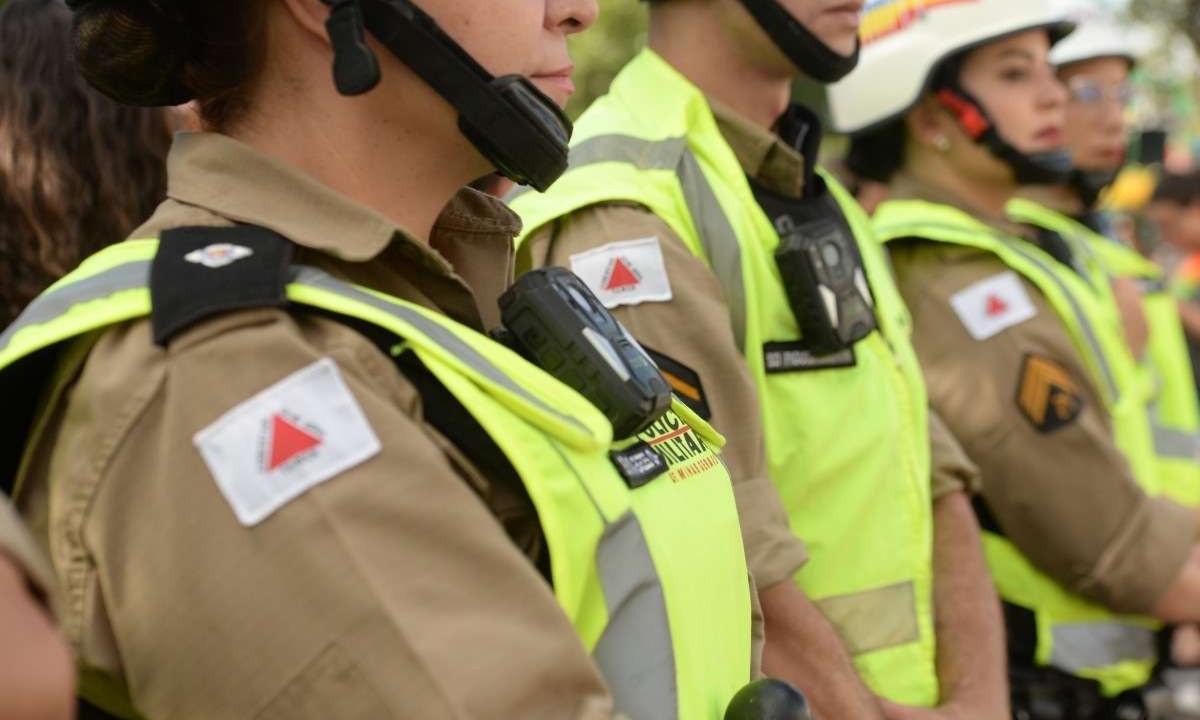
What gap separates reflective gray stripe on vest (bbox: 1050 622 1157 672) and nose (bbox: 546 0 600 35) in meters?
2.45

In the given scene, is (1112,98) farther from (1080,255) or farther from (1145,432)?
(1145,432)

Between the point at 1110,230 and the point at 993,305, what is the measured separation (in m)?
2.76

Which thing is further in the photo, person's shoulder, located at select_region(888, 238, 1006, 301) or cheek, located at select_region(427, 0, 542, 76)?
person's shoulder, located at select_region(888, 238, 1006, 301)

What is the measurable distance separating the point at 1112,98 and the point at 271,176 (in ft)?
17.0

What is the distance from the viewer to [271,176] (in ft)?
6.00

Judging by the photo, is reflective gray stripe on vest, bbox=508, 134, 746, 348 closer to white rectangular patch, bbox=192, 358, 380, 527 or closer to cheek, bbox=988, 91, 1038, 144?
white rectangular patch, bbox=192, 358, 380, 527

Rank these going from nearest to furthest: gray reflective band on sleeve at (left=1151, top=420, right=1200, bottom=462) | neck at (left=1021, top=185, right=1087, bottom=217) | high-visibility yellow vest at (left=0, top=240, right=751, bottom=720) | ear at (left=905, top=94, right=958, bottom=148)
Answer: high-visibility yellow vest at (left=0, top=240, right=751, bottom=720)
ear at (left=905, top=94, right=958, bottom=148)
gray reflective band on sleeve at (left=1151, top=420, right=1200, bottom=462)
neck at (left=1021, top=185, right=1087, bottom=217)

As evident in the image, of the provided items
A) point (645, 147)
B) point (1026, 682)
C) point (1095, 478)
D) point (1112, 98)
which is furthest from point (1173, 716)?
point (1112, 98)

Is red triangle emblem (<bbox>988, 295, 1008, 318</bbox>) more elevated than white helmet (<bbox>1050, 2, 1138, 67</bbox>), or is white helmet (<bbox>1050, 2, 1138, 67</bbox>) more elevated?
red triangle emblem (<bbox>988, 295, 1008, 318</bbox>)

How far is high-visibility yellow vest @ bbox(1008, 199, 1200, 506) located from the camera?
5.18 metres

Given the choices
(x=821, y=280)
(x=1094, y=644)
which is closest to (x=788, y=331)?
(x=821, y=280)

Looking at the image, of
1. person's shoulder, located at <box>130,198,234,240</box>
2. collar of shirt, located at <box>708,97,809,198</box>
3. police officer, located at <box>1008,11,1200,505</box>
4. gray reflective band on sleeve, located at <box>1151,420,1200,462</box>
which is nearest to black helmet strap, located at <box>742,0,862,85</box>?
collar of shirt, located at <box>708,97,809,198</box>

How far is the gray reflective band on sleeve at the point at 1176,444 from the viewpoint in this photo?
5.33 meters

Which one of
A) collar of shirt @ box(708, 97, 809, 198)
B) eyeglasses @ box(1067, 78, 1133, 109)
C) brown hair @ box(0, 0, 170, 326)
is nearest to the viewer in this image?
brown hair @ box(0, 0, 170, 326)
